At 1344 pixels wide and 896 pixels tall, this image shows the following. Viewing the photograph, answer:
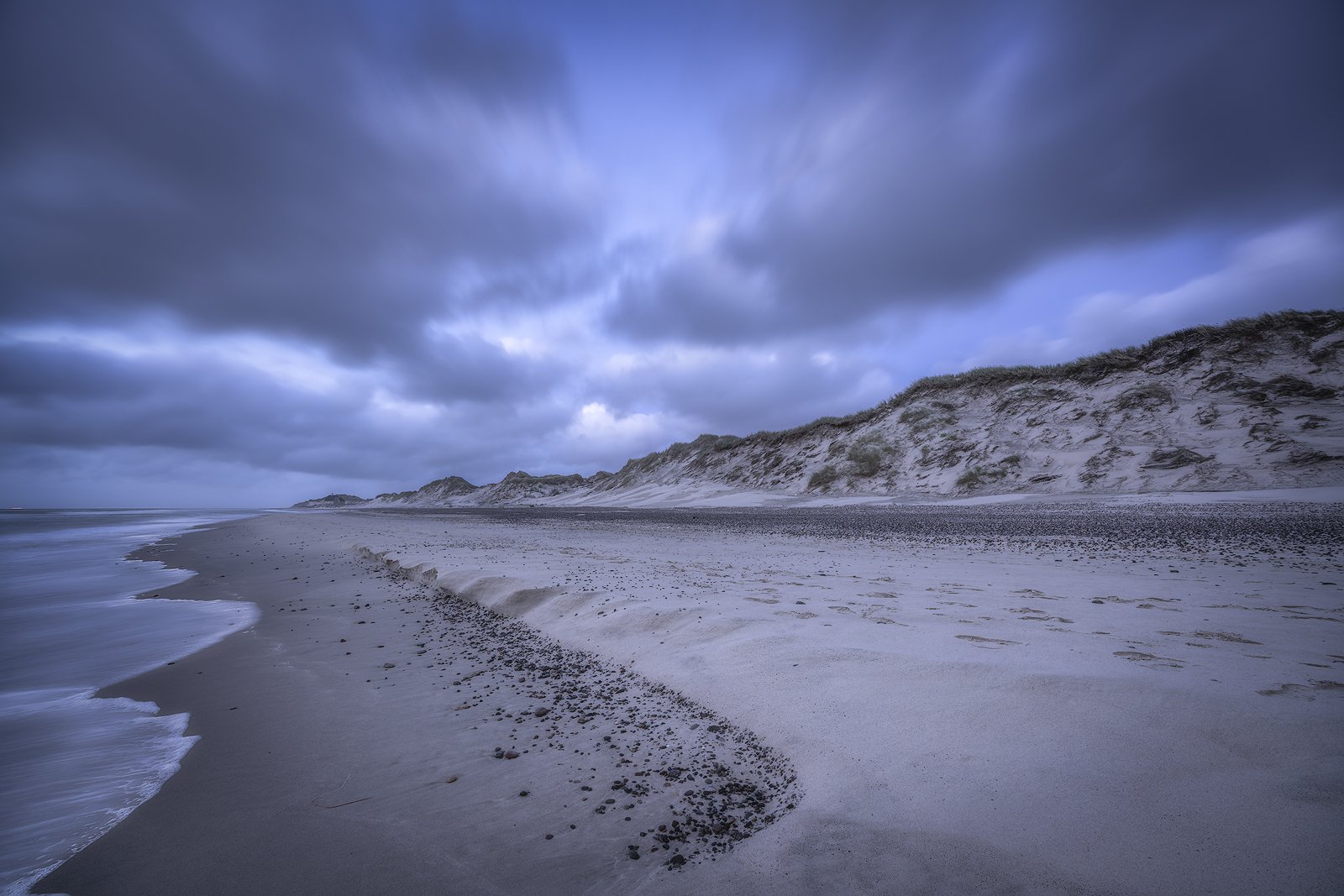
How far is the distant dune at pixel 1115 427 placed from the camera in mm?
19312

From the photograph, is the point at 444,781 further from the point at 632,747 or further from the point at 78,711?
the point at 78,711

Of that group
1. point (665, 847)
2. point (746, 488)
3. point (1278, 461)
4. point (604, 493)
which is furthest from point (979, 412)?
point (604, 493)

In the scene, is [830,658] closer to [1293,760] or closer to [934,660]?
[934,660]

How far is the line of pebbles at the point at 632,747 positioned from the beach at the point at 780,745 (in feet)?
0.08

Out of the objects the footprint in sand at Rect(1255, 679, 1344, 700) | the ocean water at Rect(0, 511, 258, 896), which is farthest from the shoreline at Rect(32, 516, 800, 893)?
the footprint in sand at Rect(1255, 679, 1344, 700)

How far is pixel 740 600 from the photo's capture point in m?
6.62

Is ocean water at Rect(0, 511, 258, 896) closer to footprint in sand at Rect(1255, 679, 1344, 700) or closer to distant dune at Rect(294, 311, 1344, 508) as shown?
footprint in sand at Rect(1255, 679, 1344, 700)

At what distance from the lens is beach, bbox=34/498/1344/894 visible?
2.35m

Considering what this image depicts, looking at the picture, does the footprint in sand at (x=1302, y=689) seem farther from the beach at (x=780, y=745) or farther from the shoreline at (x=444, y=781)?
the shoreline at (x=444, y=781)

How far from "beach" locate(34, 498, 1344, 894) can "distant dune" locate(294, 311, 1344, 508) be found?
16.8 m

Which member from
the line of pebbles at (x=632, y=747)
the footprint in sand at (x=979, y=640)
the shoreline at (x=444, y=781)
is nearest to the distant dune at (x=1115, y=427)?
the footprint in sand at (x=979, y=640)

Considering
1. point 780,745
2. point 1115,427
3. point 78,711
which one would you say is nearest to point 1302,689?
point 780,745

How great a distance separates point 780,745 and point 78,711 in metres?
6.58

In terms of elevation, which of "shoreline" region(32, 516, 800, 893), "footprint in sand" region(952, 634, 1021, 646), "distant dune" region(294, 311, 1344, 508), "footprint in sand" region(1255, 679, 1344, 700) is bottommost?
"shoreline" region(32, 516, 800, 893)
